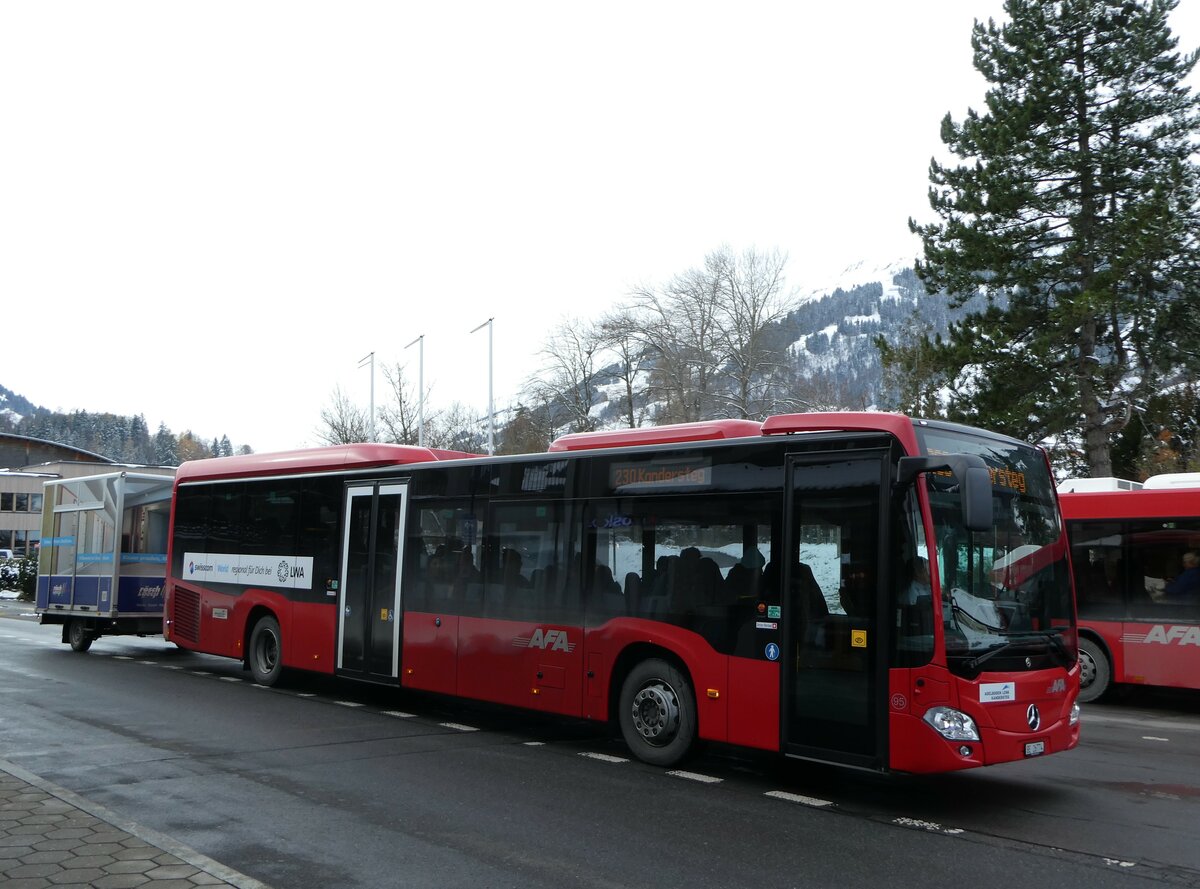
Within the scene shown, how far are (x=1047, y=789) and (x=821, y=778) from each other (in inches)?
73.3

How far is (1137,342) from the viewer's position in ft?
95.0

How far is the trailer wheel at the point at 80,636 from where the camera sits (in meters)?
20.1

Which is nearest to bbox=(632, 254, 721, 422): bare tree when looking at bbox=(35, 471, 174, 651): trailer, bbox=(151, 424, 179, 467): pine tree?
bbox=(35, 471, 174, 651): trailer

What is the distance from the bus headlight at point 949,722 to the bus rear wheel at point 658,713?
2.37 m

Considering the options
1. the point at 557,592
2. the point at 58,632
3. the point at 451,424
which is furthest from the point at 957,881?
the point at 451,424

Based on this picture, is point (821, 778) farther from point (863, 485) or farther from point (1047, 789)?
point (863, 485)

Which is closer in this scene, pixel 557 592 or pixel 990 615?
pixel 990 615

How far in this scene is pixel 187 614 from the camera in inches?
668

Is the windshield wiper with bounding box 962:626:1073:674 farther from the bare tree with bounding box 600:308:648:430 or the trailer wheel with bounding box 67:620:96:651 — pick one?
the bare tree with bounding box 600:308:648:430

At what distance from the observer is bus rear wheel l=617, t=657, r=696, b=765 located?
31.2 ft

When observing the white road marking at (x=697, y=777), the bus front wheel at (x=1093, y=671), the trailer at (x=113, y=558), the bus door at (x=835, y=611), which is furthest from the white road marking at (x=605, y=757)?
the trailer at (x=113, y=558)

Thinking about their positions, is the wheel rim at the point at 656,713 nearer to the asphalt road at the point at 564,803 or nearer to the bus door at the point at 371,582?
the asphalt road at the point at 564,803

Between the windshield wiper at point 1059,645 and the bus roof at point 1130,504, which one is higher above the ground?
the bus roof at point 1130,504

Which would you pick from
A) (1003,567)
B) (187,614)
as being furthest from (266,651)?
(1003,567)
